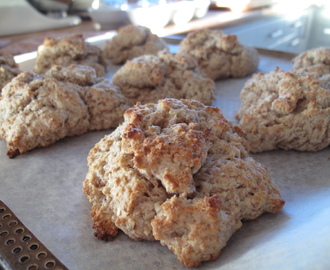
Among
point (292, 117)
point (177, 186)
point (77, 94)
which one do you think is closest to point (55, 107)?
point (77, 94)

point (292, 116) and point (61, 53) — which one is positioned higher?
point (61, 53)

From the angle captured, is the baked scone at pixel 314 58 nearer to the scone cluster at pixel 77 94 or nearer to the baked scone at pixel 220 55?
the baked scone at pixel 220 55

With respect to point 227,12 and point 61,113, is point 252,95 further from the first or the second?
point 227,12

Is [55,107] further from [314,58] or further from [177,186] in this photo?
[314,58]

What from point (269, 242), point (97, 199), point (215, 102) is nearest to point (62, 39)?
point (215, 102)

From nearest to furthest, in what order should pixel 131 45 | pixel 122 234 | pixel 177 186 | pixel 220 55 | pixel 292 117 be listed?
pixel 177 186 → pixel 122 234 → pixel 292 117 → pixel 220 55 → pixel 131 45

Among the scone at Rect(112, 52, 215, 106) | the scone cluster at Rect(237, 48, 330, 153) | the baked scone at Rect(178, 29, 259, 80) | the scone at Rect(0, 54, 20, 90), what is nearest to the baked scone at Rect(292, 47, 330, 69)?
the scone cluster at Rect(237, 48, 330, 153)
